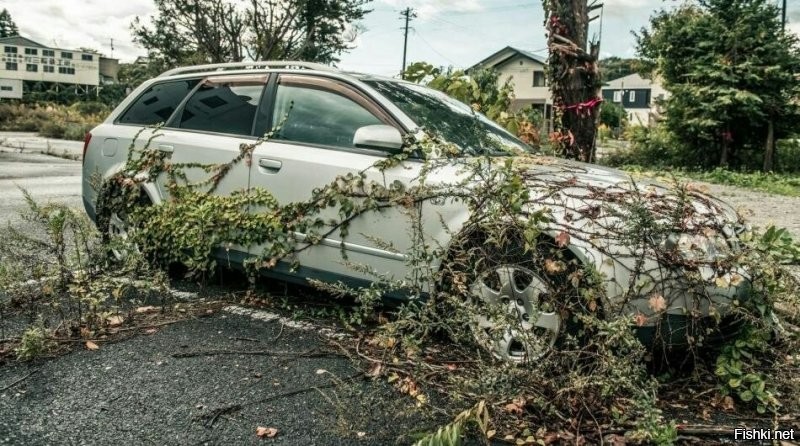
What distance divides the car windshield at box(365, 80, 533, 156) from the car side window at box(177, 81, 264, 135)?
3.09 feet

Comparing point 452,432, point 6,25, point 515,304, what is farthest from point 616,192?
point 6,25

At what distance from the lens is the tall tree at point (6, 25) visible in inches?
3954

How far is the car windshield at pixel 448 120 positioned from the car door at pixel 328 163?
219 millimetres

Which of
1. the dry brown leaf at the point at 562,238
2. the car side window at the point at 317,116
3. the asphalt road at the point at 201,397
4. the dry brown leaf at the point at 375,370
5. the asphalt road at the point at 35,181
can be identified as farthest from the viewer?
the asphalt road at the point at 35,181

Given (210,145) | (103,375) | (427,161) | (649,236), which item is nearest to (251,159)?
(210,145)

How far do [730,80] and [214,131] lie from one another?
17519 millimetres

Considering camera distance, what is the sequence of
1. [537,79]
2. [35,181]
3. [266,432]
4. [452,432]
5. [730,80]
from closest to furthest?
[452,432], [266,432], [35,181], [730,80], [537,79]

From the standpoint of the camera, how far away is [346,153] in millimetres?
4012

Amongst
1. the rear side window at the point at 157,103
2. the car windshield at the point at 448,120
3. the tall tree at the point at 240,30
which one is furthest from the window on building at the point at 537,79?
the car windshield at the point at 448,120

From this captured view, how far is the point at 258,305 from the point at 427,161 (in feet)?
5.50

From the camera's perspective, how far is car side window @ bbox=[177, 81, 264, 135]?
4.61 meters

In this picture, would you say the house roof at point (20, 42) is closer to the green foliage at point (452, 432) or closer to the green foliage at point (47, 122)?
the green foliage at point (47, 122)

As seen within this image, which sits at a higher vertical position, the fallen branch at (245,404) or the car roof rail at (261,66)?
the car roof rail at (261,66)

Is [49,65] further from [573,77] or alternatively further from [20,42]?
[573,77]
